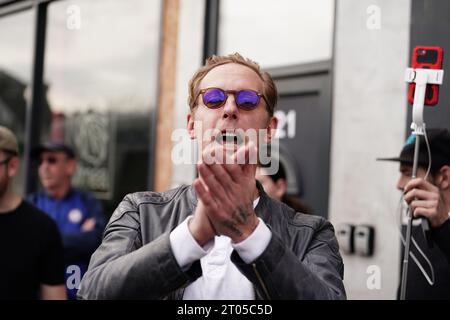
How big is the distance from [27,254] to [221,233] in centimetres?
253

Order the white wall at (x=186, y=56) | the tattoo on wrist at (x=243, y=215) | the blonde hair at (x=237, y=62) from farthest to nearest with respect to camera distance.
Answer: the white wall at (x=186, y=56) < the blonde hair at (x=237, y=62) < the tattoo on wrist at (x=243, y=215)

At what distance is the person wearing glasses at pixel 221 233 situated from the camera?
1.60 meters

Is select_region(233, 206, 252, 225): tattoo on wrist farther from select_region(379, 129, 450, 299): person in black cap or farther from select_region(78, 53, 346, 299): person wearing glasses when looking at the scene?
select_region(379, 129, 450, 299): person in black cap

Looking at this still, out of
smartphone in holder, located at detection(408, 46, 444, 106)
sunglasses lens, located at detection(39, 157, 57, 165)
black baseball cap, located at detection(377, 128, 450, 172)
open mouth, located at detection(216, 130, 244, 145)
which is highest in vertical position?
smartphone in holder, located at detection(408, 46, 444, 106)

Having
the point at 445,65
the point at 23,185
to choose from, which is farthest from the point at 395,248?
the point at 23,185

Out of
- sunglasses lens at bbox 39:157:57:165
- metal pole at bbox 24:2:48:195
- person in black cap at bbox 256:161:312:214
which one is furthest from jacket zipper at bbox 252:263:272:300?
metal pole at bbox 24:2:48:195

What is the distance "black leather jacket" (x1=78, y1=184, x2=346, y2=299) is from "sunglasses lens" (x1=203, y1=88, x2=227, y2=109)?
0.30 metres

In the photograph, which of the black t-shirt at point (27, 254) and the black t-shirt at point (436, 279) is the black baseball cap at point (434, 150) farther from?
the black t-shirt at point (27, 254)

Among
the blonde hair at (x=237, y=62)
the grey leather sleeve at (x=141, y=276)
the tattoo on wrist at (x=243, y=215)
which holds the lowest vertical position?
the grey leather sleeve at (x=141, y=276)

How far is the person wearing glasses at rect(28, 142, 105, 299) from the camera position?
521 cm

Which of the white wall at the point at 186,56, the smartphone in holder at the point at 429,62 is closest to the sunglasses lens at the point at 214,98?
the smartphone in holder at the point at 429,62

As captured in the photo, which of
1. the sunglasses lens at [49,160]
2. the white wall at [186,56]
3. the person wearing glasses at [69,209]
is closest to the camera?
the person wearing glasses at [69,209]

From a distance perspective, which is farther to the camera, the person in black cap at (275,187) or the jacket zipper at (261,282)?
the person in black cap at (275,187)
